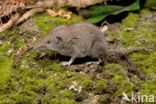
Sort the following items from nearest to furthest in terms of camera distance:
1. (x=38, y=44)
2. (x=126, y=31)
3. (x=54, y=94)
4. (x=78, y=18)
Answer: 1. (x=54, y=94)
2. (x=38, y=44)
3. (x=126, y=31)
4. (x=78, y=18)

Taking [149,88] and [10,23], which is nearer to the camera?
[149,88]

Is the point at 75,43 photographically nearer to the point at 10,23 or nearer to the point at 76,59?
the point at 76,59

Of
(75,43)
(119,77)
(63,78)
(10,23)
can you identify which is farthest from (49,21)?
(119,77)

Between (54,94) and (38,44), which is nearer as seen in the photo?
(54,94)

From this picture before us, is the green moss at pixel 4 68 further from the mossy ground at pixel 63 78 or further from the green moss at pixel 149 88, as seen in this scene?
the green moss at pixel 149 88

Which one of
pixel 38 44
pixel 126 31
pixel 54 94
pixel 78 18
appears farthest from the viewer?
pixel 78 18

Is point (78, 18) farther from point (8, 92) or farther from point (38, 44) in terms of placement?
point (8, 92)

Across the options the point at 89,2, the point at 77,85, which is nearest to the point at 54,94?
the point at 77,85
